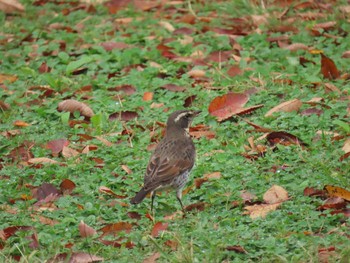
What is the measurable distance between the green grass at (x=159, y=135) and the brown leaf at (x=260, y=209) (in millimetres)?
88

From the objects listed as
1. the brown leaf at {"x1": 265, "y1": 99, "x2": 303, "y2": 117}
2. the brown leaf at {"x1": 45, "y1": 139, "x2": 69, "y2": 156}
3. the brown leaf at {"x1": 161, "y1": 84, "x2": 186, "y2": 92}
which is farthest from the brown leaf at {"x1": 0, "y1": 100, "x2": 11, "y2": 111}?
the brown leaf at {"x1": 265, "y1": 99, "x2": 303, "y2": 117}

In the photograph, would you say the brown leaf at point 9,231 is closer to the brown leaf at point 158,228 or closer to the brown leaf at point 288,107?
the brown leaf at point 158,228

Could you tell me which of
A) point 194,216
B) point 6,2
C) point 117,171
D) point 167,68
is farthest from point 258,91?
point 6,2

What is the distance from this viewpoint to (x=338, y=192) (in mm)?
8109

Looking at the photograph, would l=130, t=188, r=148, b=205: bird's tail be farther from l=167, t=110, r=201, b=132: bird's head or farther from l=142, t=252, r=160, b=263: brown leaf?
l=167, t=110, r=201, b=132: bird's head

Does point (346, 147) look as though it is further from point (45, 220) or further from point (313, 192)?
point (45, 220)

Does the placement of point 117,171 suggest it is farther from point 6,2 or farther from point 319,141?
point 6,2

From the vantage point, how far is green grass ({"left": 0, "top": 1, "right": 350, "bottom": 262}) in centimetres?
759

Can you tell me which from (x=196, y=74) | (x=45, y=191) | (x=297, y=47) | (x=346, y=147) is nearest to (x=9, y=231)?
(x=45, y=191)

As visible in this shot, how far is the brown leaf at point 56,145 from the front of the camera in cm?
1003

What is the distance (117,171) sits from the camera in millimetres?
9461

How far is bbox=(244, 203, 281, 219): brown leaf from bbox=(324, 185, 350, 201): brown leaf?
1.54 ft

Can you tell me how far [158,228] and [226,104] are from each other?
2955 millimetres

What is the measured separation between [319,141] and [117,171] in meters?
2.13
